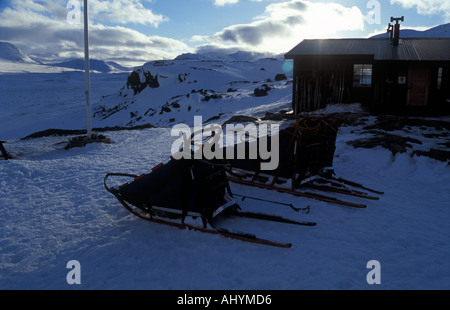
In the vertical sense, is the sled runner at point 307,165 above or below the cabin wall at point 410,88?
below

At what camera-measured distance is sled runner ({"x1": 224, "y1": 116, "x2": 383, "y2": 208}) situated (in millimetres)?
5961

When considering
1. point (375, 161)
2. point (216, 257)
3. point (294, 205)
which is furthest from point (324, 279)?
point (375, 161)

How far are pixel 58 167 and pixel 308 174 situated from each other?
641 centimetres

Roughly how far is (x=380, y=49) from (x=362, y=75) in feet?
6.90

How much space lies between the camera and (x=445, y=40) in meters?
17.6

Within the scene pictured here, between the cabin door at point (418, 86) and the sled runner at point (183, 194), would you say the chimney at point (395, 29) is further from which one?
the sled runner at point (183, 194)

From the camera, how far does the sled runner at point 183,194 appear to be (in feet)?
14.6

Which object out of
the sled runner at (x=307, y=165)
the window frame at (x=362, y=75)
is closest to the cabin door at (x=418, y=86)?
the window frame at (x=362, y=75)

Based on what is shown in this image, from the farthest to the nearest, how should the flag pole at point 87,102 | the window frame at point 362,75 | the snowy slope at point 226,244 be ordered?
1. the window frame at point 362,75
2. the flag pole at point 87,102
3. the snowy slope at point 226,244

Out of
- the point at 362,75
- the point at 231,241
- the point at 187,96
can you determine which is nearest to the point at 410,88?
the point at 362,75

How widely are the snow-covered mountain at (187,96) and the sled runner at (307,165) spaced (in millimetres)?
13169

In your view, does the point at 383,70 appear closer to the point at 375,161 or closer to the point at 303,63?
the point at 303,63

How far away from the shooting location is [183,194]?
445cm

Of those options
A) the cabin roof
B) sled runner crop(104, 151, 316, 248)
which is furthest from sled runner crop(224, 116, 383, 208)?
the cabin roof
